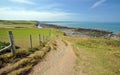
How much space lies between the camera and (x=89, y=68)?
11.2 m

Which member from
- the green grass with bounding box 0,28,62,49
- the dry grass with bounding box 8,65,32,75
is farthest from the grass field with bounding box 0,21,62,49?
the dry grass with bounding box 8,65,32,75

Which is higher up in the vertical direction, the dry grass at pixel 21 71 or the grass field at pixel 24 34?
the dry grass at pixel 21 71

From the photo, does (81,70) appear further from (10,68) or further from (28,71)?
(10,68)

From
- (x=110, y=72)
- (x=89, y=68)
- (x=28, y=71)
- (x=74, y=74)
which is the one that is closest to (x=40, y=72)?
(x=28, y=71)

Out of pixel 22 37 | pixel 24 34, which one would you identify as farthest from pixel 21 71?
pixel 24 34

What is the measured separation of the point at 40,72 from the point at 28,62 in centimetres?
173

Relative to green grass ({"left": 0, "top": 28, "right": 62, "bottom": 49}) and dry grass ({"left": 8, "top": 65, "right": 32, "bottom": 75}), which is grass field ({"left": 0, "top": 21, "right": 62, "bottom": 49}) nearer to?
green grass ({"left": 0, "top": 28, "right": 62, "bottom": 49})

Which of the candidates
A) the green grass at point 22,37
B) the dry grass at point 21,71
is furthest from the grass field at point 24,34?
the dry grass at point 21,71

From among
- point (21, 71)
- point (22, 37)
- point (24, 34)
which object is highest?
point (21, 71)

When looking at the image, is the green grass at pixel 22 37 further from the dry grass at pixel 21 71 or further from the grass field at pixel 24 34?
the dry grass at pixel 21 71

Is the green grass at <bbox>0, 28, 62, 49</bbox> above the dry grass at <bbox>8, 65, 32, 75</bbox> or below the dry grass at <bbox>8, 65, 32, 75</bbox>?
below

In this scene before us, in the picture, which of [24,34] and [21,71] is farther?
[24,34]

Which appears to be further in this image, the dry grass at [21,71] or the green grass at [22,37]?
the green grass at [22,37]

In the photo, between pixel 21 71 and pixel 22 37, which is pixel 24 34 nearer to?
pixel 22 37
